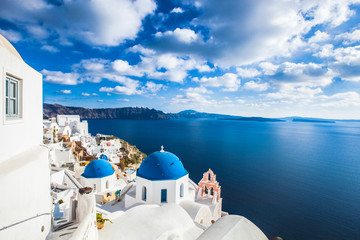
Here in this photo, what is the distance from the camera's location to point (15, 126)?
379 centimetres

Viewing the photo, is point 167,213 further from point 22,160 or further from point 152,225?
point 22,160

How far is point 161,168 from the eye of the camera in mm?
14070

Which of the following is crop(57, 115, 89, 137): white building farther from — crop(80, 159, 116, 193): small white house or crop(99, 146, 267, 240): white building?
crop(99, 146, 267, 240): white building

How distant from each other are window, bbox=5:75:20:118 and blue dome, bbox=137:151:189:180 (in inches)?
432

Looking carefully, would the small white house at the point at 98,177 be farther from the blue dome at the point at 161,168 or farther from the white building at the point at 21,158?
the white building at the point at 21,158

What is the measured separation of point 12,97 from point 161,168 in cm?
1136

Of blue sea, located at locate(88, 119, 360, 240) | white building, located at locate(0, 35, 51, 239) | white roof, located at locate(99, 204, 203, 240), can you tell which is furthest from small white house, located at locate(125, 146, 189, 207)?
blue sea, located at locate(88, 119, 360, 240)

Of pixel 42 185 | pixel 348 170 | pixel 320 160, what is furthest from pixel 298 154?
pixel 42 185

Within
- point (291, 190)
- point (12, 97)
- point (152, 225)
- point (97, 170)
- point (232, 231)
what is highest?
point (12, 97)

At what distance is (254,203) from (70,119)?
62906 millimetres

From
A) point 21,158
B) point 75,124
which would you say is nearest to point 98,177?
point 21,158

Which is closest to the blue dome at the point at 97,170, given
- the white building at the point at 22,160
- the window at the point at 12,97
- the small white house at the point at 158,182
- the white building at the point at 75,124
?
the small white house at the point at 158,182

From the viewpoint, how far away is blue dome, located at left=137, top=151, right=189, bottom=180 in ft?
45.7

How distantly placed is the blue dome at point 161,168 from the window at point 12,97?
11.0m
